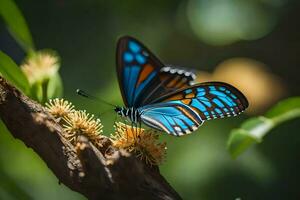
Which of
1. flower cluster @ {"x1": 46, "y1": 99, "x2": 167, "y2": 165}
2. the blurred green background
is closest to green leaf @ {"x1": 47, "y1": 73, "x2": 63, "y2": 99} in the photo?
flower cluster @ {"x1": 46, "y1": 99, "x2": 167, "y2": 165}

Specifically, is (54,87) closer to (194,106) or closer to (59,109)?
(59,109)

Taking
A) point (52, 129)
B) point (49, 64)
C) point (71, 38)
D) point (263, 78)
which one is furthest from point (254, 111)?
point (52, 129)

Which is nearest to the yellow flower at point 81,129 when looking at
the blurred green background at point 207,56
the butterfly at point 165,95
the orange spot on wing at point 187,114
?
the butterfly at point 165,95

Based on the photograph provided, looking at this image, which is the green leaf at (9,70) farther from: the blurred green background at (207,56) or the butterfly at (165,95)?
the blurred green background at (207,56)

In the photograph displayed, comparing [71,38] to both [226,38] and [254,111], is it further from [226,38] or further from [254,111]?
[254,111]

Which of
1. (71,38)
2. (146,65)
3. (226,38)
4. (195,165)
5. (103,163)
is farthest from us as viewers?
(71,38)

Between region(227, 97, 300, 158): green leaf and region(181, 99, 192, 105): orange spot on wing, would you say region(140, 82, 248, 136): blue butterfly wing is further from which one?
region(227, 97, 300, 158): green leaf
